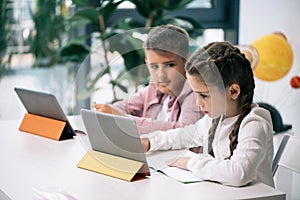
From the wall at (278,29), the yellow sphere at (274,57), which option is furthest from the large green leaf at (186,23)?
the yellow sphere at (274,57)

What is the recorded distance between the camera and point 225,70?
190 cm

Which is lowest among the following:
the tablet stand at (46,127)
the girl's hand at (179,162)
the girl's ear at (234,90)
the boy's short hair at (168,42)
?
the tablet stand at (46,127)

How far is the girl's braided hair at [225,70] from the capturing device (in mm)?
1868

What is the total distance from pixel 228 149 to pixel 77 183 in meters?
0.50

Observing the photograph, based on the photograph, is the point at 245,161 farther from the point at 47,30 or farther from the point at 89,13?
the point at 47,30

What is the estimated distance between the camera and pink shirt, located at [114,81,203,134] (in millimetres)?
2055

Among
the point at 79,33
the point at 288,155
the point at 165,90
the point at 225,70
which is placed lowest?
the point at 288,155

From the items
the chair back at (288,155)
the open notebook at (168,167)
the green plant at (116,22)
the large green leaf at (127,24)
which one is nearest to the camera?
the open notebook at (168,167)

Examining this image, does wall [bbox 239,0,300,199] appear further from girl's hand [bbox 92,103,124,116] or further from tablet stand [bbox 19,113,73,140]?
girl's hand [bbox 92,103,124,116]

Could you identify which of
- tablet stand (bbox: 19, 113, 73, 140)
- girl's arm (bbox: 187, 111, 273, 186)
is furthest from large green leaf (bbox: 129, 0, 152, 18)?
girl's arm (bbox: 187, 111, 273, 186)

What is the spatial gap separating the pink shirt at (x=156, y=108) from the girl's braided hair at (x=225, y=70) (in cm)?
11

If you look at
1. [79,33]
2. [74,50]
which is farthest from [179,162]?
[79,33]

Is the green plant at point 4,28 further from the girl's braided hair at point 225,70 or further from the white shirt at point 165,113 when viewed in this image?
the girl's braided hair at point 225,70

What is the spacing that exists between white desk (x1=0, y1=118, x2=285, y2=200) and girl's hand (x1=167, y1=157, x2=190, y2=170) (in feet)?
0.31
